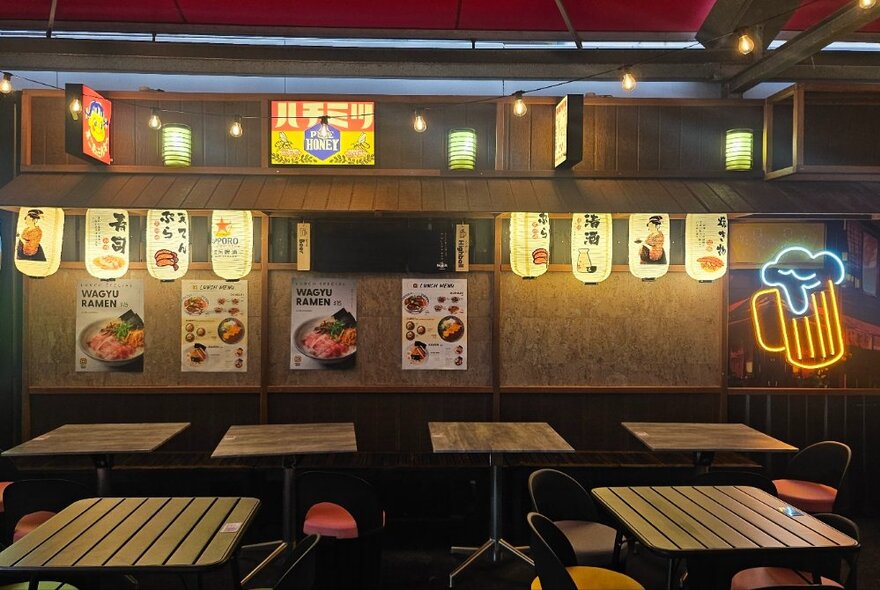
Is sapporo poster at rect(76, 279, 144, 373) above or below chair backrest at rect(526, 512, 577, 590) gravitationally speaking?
above

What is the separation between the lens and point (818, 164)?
670 cm

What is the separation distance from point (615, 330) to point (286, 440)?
352cm

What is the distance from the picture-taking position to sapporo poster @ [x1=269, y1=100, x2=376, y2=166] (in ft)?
21.5

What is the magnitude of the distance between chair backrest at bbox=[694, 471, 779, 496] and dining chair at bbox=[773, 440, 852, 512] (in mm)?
814

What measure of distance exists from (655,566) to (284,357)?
3.95 metres

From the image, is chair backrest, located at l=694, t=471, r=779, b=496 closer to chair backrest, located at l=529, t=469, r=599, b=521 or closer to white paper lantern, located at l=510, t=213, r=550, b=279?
chair backrest, located at l=529, t=469, r=599, b=521

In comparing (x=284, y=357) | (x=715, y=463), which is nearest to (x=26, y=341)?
(x=284, y=357)

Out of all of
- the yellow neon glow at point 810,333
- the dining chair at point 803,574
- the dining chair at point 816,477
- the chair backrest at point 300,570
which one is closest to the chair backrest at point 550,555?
the dining chair at point 803,574

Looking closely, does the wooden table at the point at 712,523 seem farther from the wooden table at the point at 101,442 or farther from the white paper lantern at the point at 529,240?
the wooden table at the point at 101,442

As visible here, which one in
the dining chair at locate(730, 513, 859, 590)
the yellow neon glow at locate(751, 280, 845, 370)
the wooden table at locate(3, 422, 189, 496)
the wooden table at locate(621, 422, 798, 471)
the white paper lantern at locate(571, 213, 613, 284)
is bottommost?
the dining chair at locate(730, 513, 859, 590)

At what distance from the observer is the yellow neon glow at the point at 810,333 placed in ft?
22.2

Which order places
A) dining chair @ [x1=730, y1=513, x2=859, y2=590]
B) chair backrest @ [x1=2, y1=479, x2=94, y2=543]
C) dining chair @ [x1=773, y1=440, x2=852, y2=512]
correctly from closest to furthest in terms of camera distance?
dining chair @ [x1=730, y1=513, x2=859, y2=590] → chair backrest @ [x1=2, y1=479, x2=94, y2=543] → dining chair @ [x1=773, y1=440, x2=852, y2=512]

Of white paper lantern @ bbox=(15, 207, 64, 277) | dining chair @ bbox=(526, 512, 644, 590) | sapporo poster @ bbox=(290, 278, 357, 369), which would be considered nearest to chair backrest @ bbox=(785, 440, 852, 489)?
dining chair @ bbox=(526, 512, 644, 590)

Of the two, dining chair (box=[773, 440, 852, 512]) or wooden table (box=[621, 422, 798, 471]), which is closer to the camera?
dining chair (box=[773, 440, 852, 512])
